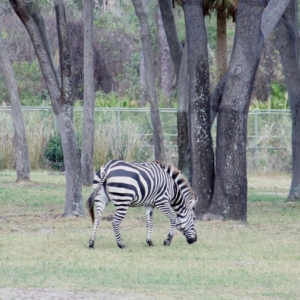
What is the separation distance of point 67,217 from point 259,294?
7.96m

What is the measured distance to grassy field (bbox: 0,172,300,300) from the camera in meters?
10.4

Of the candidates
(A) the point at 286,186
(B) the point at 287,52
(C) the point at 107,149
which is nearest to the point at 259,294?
(B) the point at 287,52

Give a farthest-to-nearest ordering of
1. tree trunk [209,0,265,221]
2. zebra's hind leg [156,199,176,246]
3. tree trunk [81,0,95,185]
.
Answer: tree trunk [81,0,95,185], tree trunk [209,0,265,221], zebra's hind leg [156,199,176,246]

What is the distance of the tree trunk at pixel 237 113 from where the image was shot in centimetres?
1678

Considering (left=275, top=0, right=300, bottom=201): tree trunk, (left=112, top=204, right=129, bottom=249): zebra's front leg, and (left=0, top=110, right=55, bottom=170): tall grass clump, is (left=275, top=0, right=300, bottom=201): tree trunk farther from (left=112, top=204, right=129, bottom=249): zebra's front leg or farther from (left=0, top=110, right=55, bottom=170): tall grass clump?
(left=0, top=110, right=55, bottom=170): tall grass clump

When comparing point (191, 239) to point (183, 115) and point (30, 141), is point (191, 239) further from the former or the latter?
point (30, 141)

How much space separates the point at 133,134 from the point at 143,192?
20.8m

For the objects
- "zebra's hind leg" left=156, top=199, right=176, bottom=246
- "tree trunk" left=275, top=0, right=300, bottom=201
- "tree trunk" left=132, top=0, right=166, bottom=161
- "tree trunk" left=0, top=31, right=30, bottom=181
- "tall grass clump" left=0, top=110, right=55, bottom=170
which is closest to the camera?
"zebra's hind leg" left=156, top=199, right=176, bottom=246

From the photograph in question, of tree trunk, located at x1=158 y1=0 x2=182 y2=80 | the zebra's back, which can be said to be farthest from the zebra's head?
tree trunk, located at x1=158 y1=0 x2=182 y2=80

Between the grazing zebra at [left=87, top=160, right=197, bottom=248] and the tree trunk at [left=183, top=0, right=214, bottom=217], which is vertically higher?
the tree trunk at [left=183, top=0, right=214, bottom=217]

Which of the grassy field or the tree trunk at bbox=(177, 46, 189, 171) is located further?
the tree trunk at bbox=(177, 46, 189, 171)

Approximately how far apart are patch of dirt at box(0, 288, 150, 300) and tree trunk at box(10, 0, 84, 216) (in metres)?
7.51

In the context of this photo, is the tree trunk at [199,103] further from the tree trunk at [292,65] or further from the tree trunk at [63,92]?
the tree trunk at [292,65]

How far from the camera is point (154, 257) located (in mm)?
12797
